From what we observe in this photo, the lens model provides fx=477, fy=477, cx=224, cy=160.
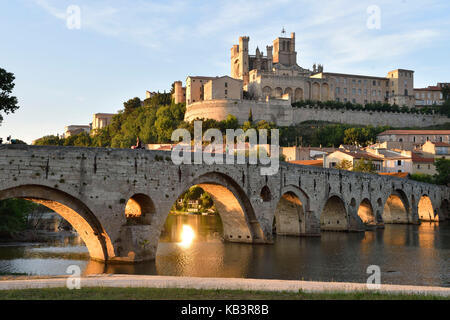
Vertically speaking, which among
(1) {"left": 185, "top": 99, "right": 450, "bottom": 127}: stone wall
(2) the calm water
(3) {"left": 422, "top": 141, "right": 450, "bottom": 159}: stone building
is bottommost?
(2) the calm water

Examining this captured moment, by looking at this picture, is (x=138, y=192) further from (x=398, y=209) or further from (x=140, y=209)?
(x=398, y=209)

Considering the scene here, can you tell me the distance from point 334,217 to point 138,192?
26.9m

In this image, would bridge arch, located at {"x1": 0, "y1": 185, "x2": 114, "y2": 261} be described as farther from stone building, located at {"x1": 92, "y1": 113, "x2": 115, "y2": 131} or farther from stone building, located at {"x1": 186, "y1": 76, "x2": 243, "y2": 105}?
stone building, located at {"x1": 92, "y1": 113, "x2": 115, "y2": 131}

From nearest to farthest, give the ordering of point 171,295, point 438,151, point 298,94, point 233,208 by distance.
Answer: point 171,295, point 233,208, point 438,151, point 298,94

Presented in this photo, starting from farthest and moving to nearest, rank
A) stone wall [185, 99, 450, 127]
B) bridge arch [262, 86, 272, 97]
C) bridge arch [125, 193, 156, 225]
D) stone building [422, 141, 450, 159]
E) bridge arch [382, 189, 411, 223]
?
bridge arch [262, 86, 272, 97] → stone wall [185, 99, 450, 127] → stone building [422, 141, 450, 159] → bridge arch [382, 189, 411, 223] → bridge arch [125, 193, 156, 225]

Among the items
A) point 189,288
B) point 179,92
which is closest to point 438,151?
point 179,92

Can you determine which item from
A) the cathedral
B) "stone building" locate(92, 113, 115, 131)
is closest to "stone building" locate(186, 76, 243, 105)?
the cathedral

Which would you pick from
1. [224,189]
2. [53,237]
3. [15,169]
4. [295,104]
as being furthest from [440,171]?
[15,169]

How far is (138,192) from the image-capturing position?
23.8 meters

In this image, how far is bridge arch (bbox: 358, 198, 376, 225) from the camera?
50156mm

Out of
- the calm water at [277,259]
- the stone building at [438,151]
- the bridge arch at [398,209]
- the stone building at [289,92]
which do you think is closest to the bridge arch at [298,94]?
the stone building at [289,92]

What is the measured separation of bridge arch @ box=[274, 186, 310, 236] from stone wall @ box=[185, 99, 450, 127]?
5929 centimetres

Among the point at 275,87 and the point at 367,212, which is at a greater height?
the point at 275,87
